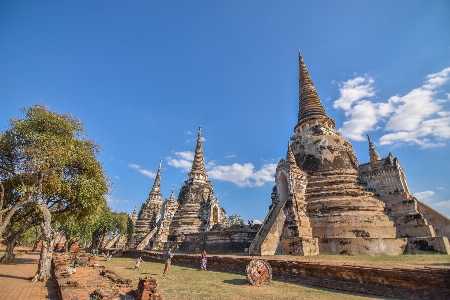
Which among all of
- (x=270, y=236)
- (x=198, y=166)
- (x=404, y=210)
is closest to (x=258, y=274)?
(x=270, y=236)

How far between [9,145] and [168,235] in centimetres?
2181

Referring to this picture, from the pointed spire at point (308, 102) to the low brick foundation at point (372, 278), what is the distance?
60.6 ft

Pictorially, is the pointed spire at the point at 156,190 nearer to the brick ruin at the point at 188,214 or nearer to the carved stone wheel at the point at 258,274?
the brick ruin at the point at 188,214

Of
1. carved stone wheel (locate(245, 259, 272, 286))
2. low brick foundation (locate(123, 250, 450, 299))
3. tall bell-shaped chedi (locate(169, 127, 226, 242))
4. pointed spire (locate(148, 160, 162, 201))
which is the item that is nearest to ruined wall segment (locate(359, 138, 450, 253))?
low brick foundation (locate(123, 250, 450, 299))

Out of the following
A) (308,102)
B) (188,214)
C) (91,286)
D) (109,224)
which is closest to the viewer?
(91,286)

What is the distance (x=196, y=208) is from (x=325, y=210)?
750 inches

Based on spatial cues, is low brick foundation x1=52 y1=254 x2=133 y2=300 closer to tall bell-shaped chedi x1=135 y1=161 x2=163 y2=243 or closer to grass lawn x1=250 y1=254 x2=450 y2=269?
grass lawn x1=250 y1=254 x2=450 y2=269

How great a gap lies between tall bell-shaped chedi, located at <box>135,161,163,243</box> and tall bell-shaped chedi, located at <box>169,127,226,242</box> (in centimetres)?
733

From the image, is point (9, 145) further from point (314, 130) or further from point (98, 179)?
point (314, 130)

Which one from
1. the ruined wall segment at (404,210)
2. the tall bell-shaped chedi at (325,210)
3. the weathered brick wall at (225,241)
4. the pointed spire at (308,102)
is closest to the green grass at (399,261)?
the ruined wall segment at (404,210)

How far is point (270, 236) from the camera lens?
1648cm

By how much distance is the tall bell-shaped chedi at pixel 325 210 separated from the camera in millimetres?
15555

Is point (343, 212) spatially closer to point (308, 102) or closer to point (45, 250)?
point (308, 102)

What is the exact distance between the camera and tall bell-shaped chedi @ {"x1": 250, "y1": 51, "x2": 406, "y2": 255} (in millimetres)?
15555
